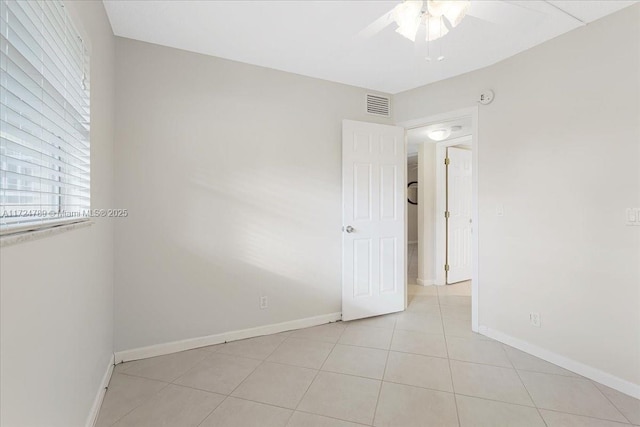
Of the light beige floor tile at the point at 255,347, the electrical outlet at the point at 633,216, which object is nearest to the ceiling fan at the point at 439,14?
the electrical outlet at the point at 633,216

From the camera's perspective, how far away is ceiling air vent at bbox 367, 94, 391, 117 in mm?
3332

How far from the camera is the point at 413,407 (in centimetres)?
181

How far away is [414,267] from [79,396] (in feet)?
17.2

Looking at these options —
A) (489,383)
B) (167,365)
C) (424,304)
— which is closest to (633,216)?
(489,383)

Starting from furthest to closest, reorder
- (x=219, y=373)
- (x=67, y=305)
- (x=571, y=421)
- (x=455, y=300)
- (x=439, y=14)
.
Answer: (x=455, y=300), (x=219, y=373), (x=571, y=421), (x=439, y=14), (x=67, y=305)

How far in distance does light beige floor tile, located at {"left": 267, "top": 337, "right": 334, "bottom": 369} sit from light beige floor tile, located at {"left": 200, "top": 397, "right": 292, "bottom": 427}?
508mm

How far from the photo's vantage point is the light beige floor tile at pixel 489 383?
6.26 feet

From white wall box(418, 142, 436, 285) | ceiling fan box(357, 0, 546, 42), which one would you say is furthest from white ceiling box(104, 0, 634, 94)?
white wall box(418, 142, 436, 285)

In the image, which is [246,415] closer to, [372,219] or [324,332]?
[324,332]

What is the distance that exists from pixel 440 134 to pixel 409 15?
8.86ft

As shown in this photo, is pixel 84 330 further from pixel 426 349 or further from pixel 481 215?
pixel 481 215

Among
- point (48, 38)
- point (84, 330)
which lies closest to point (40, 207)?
point (48, 38)

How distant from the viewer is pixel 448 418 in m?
1.71

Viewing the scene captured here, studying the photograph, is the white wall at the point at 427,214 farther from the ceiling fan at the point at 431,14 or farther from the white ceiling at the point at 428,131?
the ceiling fan at the point at 431,14
